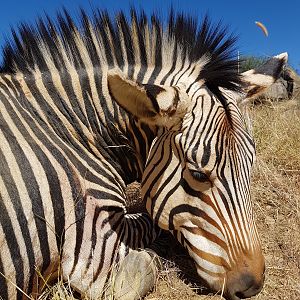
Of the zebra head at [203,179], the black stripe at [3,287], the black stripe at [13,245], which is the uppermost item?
the zebra head at [203,179]

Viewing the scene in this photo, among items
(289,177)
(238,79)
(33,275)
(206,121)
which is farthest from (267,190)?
(33,275)

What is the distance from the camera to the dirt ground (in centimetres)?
283

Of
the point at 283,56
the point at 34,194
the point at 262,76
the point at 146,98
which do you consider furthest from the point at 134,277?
the point at 283,56

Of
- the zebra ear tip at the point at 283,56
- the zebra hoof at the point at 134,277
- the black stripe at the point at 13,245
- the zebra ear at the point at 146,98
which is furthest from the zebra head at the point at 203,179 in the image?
the zebra ear tip at the point at 283,56

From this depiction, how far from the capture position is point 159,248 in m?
3.15

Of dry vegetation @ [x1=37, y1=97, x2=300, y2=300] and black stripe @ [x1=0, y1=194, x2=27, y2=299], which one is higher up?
dry vegetation @ [x1=37, y1=97, x2=300, y2=300]

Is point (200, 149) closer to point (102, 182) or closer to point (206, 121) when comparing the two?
point (206, 121)

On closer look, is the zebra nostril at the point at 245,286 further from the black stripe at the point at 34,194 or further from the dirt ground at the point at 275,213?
the black stripe at the point at 34,194

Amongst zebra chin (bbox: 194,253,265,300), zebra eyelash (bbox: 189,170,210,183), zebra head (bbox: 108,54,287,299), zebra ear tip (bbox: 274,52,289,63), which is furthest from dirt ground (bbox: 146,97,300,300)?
zebra ear tip (bbox: 274,52,289,63)

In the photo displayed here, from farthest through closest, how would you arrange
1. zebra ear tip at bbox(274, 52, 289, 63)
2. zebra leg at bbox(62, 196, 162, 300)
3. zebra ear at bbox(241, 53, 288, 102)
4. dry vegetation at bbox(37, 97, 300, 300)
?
zebra ear tip at bbox(274, 52, 289, 63) < zebra ear at bbox(241, 53, 288, 102) < dry vegetation at bbox(37, 97, 300, 300) < zebra leg at bbox(62, 196, 162, 300)

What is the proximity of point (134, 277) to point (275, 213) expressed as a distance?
69.7 inches

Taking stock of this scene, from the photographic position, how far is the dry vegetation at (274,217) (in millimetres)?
2822

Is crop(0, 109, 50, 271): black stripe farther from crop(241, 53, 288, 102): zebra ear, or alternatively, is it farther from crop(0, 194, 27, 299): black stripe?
crop(241, 53, 288, 102): zebra ear

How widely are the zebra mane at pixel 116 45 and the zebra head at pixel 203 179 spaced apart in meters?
0.38
